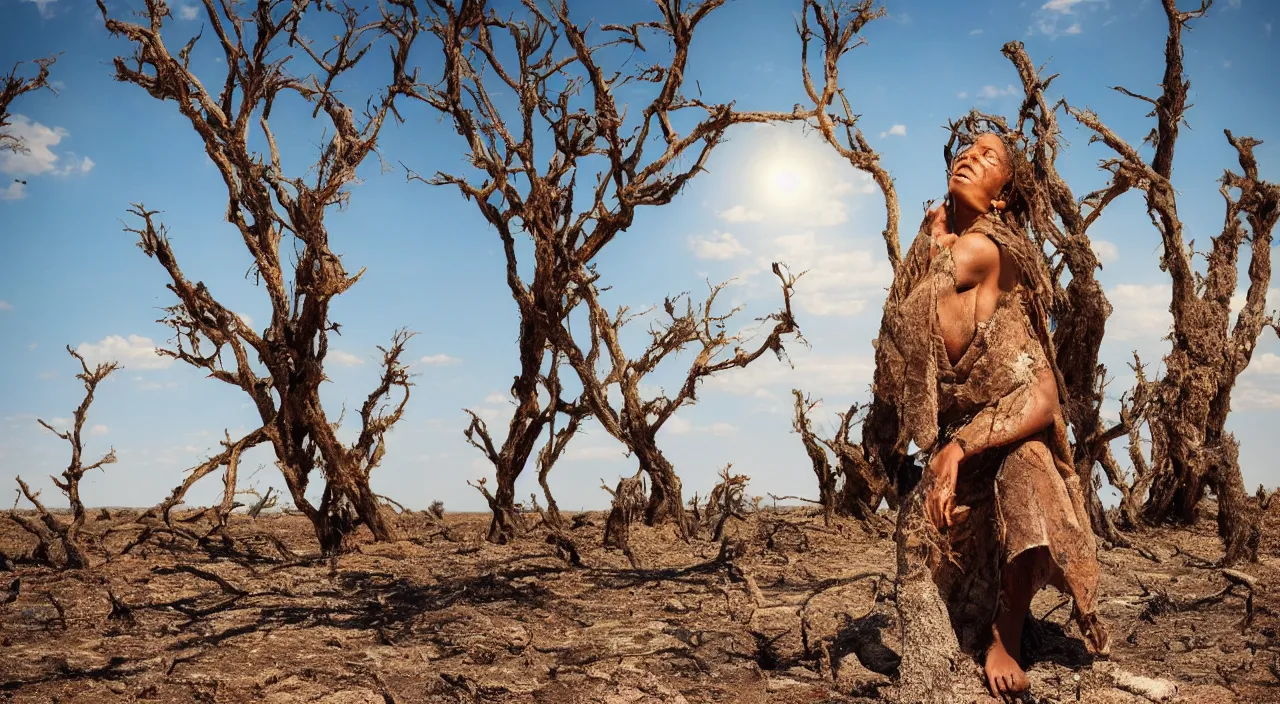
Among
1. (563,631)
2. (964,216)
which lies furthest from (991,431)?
(563,631)

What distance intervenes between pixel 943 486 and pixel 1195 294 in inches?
291

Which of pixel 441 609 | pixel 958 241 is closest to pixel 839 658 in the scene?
pixel 958 241

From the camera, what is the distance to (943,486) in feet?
13.8

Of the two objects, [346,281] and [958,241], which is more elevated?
[346,281]

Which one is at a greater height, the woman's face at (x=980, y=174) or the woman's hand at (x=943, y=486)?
the woman's face at (x=980, y=174)

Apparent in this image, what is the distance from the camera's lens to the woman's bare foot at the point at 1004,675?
168 inches

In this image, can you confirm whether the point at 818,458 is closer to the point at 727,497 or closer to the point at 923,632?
the point at 727,497

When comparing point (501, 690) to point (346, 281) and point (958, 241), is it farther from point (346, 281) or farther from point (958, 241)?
point (346, 281)

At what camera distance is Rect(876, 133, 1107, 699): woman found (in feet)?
14.0

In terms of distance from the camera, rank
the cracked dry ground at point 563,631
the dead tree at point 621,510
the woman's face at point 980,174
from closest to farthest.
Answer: the woman's face at point 980,174
the cracked dry ground at point 563,631
the dead tree at point 621,510

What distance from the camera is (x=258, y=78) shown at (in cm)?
930

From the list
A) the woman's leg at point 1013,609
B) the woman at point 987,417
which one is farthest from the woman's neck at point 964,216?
the woman's leg at point 1013,609

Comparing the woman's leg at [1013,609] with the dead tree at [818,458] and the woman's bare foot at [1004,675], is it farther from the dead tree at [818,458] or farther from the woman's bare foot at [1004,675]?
the dead tree at [818,458]

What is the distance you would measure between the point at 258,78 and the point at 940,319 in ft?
24.8
